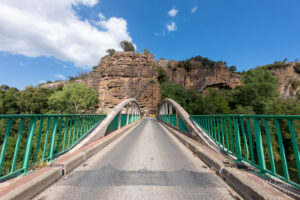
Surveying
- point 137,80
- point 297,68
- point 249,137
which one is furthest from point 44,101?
point 297,68

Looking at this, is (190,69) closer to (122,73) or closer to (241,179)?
(122,73)

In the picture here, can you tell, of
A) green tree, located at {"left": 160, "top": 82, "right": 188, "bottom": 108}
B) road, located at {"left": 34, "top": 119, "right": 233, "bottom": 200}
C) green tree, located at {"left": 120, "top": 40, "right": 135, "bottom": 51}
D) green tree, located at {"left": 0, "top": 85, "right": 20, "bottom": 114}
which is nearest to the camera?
road, located at {"left": 34, "top": 119, "right": 233, "bottom": 200}

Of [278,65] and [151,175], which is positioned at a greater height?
[278,65]

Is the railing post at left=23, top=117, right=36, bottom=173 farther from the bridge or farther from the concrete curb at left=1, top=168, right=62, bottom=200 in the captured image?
the concrete curb at left=1, top=168, right=62, bottom=200

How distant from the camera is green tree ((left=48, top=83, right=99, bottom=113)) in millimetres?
29172

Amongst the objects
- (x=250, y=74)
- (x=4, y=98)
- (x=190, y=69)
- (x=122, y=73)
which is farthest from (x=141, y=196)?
(x=190, y=69)

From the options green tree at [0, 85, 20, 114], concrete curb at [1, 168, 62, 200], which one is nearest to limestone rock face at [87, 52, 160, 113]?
green tree at [0, 85, 20, 114]

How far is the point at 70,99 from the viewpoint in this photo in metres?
29.8

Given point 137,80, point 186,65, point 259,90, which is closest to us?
point 259,90

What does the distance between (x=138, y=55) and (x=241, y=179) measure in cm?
4181

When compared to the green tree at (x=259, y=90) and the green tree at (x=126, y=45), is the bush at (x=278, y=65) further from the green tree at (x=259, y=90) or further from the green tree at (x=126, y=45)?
the green tree at (x=126, y=45)

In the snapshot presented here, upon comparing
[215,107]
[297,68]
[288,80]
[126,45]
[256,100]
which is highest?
[126,45]

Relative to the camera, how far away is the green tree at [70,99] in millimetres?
29172

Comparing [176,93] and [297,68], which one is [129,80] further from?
[297,68]
